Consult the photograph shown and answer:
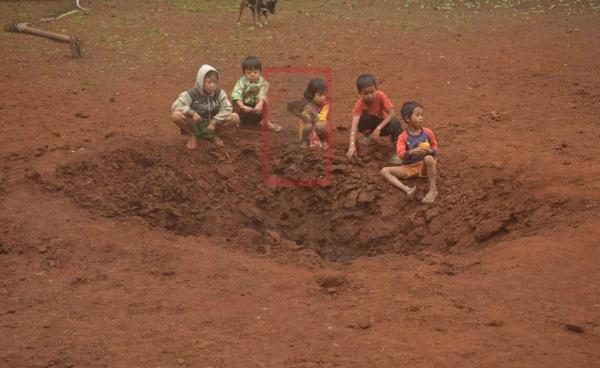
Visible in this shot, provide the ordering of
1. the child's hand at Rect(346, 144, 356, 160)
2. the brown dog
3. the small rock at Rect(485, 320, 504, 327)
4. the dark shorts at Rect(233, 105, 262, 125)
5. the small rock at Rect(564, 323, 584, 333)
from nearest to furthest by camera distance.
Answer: the small rock at Rect(564, 323, 584, 333) → the small rock at Rect(485, 320, 504, 327) → the child's hand at Rect(346, 144, 356, 160) → the dark shorts at Rect(233, 105, 262, 125) → the brown dog

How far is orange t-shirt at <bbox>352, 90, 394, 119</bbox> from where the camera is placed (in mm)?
7041

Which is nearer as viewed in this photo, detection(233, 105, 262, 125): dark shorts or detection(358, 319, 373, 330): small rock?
detection(358, 319, 373, 330): small rock

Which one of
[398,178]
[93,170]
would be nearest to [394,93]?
[398,178]

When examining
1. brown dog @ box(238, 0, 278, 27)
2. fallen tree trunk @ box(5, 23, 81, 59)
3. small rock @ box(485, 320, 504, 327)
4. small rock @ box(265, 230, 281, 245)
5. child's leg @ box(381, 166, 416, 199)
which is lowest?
small rock @ box(265, 230, 281, 245)

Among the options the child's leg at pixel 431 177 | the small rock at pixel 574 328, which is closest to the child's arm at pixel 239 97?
the child's leg at pixel 431 177

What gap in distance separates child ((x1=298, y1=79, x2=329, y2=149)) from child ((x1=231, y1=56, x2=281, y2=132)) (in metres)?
0.45

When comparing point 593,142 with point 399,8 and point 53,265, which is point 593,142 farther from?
point 399,8

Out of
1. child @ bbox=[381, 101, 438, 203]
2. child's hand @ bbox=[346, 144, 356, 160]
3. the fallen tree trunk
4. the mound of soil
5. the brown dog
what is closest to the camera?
the mound of soil

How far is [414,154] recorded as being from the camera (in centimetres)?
640

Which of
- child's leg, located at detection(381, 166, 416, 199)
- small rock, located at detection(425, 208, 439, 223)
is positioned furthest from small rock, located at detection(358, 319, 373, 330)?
child's leg, located at detection(381, 166, 416, 199)

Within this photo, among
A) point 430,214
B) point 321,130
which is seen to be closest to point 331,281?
point 430,214

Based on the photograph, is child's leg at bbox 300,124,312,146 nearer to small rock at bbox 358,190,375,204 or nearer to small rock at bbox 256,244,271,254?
small rock at bbox 358,190,375,204

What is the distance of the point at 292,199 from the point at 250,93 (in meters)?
1.22

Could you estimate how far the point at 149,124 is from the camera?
26.0ft
